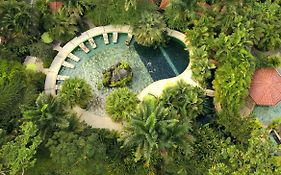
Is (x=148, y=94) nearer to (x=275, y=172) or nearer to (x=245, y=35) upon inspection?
(x=245, y=35)

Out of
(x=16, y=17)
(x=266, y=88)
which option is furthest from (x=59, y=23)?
(x=266, y=88)

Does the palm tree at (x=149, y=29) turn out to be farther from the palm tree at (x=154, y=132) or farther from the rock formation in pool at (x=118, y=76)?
the palm tree at (x=154, y=132)

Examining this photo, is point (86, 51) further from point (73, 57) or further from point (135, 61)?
point (135, 61)

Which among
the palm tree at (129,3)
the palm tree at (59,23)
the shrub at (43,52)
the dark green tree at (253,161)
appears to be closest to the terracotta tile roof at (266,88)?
the dark green tree at (253,161)

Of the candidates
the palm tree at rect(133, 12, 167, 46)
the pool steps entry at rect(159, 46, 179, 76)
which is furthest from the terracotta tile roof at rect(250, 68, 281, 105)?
the palm tree at rect(133, 12, 167, 46)

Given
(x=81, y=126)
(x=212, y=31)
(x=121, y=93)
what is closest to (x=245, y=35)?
(x=212, y=31)

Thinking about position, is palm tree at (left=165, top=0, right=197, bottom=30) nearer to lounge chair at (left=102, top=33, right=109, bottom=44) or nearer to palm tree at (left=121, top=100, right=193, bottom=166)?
lounge chair at (left=102, top=33, right=109, bottom=44)
